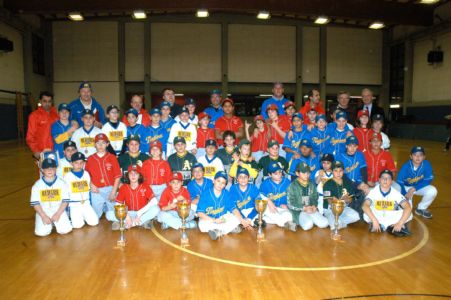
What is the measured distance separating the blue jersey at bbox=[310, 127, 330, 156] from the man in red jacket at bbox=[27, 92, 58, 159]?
5214 millimetres

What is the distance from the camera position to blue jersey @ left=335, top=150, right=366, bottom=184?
612 cm

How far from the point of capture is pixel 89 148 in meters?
6.47

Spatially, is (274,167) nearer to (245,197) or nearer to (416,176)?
(245,197)

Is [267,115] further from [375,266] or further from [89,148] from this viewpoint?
[375,266]

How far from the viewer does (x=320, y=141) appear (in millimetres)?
6863

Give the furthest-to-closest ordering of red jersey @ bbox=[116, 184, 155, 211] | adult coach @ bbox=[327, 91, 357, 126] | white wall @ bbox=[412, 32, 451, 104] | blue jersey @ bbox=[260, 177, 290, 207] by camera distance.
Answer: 1. white wall @ bbox=[412, 32, 451, 104]
2. adult coach @ bbox=[327, 91, 357, 126]
3. blue jersey @ bbox=[260, 177, 290, 207]
4. red jersey @ bbox=[116, 184, 155, 211]

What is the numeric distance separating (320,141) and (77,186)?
4.66m

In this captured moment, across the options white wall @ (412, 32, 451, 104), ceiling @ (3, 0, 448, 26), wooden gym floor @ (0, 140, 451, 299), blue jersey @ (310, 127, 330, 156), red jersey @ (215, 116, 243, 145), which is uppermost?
ceiling @ (3, 0, 448, 26)

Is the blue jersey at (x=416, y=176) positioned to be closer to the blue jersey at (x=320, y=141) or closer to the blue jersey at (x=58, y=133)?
the blue jersey at (x=320, y=141)

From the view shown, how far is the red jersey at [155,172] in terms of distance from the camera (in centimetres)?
590

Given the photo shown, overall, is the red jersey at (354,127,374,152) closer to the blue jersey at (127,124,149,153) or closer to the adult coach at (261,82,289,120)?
the adult coach at (261,82,289,120)

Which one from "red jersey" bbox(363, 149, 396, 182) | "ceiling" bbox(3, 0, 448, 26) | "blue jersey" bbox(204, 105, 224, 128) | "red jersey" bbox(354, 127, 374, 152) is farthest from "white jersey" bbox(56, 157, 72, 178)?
"ceiling" bbox(3, 0, 448, 26)

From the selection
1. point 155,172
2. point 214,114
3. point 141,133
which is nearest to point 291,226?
point 155,172

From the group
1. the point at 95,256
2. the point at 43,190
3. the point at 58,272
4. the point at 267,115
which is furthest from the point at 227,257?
the point at 267,115
